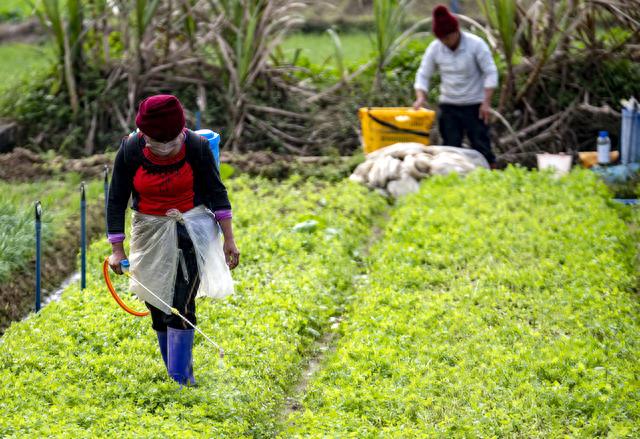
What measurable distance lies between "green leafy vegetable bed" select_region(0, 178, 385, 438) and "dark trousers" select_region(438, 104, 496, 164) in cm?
292

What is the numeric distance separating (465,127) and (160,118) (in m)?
6.43

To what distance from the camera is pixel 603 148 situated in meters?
11.2

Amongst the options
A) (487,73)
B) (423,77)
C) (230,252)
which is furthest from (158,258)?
(423,77)

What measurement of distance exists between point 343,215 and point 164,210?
421 cm

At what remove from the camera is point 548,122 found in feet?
40.8

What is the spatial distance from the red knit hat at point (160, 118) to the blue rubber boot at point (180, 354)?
108 cm

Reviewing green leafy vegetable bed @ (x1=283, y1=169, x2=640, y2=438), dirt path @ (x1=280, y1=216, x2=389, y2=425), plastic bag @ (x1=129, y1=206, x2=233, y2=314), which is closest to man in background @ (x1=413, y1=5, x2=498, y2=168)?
green leafy vegetable bed @ (x1=283, y1=169, x2=640, y2=438)

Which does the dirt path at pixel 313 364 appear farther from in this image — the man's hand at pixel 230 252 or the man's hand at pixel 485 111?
the man's hand at pixel 485 111

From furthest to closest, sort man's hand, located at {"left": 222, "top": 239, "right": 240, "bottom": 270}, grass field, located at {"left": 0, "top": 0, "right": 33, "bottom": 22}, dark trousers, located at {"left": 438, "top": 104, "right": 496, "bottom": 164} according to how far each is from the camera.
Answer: grass field, located at {"left": 0, "top": 0, "right": 33, "bottom": 22} → dark trousers, located at {"left": 438, "top": 104, "right": 496, "bottom": 164} → man's hand, located at {"left": 222, "top": 239, "right": 240, "bottom": 270}

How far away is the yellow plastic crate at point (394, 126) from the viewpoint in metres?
11.8

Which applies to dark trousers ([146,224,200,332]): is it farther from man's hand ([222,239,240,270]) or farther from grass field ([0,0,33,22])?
grass field ([0,0,33,22])

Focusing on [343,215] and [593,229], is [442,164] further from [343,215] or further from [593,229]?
[593,229]

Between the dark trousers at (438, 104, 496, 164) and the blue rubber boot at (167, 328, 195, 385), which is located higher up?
the blue rubber boot at (167, 328, 195, 385)

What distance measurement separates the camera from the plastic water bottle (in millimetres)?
11133
